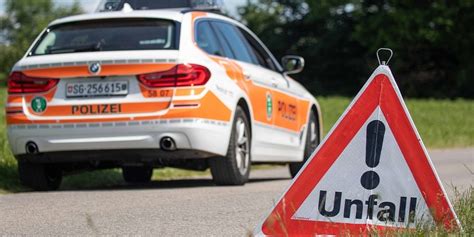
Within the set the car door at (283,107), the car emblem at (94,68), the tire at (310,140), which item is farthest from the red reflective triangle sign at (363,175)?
the tire at (310,140)

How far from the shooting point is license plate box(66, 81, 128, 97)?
10031 millimetres

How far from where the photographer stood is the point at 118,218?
7434 millimetres

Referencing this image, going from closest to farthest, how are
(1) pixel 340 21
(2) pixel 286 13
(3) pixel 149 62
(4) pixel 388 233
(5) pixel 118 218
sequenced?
1. (4) pixel 388 233
2. (5) pixel 118 218
3. (3) pixel 149 62
4. (1) pixel 340 21
5. (2) pixel 286 13

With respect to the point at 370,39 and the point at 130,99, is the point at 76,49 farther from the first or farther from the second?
the point at 370,39

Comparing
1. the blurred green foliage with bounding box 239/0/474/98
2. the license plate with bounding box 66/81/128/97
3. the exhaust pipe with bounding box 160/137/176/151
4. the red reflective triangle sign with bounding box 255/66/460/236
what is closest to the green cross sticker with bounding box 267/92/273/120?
the exhaust pipe with bounding box 160/137/176/151

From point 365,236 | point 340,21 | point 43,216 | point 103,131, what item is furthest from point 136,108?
point 340,21

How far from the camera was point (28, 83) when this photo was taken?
10.3m

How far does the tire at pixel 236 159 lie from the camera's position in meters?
10.5

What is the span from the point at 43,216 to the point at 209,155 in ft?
9.10

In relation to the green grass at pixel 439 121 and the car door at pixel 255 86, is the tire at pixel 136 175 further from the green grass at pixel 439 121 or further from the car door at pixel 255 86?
the green grass at pixel 439 121

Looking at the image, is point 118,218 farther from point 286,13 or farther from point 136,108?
point 286,13

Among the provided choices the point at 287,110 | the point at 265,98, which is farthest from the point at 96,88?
the point at 287,110

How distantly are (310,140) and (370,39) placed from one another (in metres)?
57.5

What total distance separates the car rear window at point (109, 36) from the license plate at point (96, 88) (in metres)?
0.42
